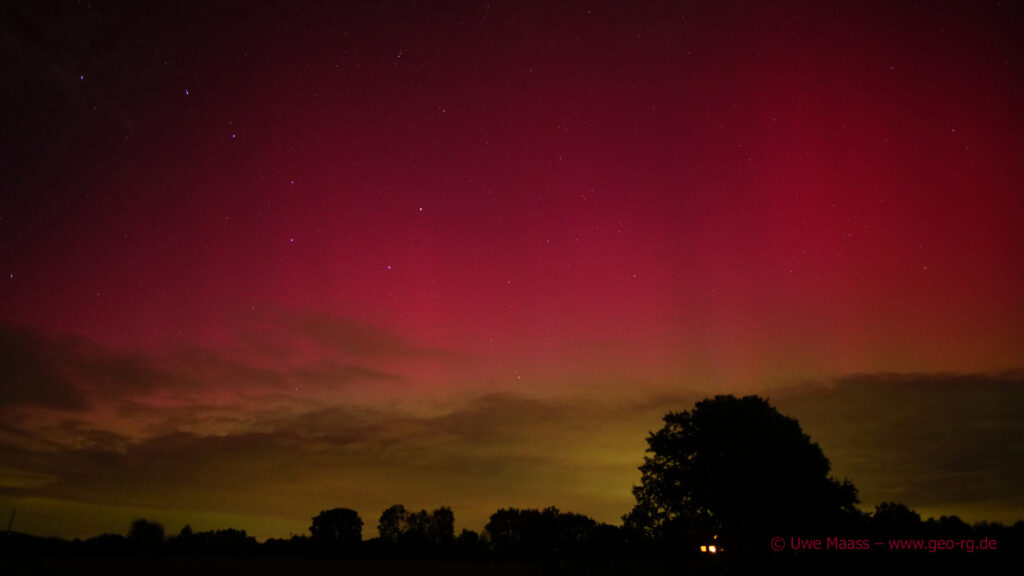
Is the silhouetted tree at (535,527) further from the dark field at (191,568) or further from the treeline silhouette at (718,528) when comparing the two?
the dark field at (191,568)

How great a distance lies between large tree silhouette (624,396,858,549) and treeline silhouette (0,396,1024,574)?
0.06 metres

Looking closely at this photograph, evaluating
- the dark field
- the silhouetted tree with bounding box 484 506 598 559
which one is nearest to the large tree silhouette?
the dark field

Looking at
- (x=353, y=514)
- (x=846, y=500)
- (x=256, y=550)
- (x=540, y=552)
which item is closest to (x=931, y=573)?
(x=846, y=500)

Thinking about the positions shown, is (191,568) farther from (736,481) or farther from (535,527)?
(535,527)

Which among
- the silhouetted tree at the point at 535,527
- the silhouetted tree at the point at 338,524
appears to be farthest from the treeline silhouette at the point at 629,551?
the silhouetted tree at the point at 338,524

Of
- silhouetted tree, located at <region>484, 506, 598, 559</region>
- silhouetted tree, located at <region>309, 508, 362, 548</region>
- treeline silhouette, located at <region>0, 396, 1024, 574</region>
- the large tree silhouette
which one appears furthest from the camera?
Answer: silhouetted tree, located at <region>309, 508, 362, 548</region>

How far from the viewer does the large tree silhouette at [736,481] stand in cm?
3772

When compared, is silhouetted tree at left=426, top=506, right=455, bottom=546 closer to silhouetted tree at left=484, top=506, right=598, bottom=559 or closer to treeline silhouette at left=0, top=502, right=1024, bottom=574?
silhouetted tree at left=484, top=506, right=598, bottom=559

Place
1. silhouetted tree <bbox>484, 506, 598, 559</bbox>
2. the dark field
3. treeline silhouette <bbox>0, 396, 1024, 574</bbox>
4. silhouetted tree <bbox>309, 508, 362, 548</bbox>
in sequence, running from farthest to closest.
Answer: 1. silhouetted tree <bbox>309, 508, 362, 548</bbox>
2. silhouetted tree <bbox>484, 506, 598, 559</bbox>
3. treeline silhouette <bbox>0, 396, 1024, 574</bbox>
4. the dark field

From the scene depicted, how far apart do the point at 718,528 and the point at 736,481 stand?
327 centimetres

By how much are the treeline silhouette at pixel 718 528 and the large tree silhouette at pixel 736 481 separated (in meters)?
0.06

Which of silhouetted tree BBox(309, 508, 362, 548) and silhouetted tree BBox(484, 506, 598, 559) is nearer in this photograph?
silhouetted tree BBox(484, 506, 598, 559)

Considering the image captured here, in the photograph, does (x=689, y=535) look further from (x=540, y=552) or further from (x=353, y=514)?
(x=353, y=514)

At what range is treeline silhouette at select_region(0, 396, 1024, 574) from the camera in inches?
1224
